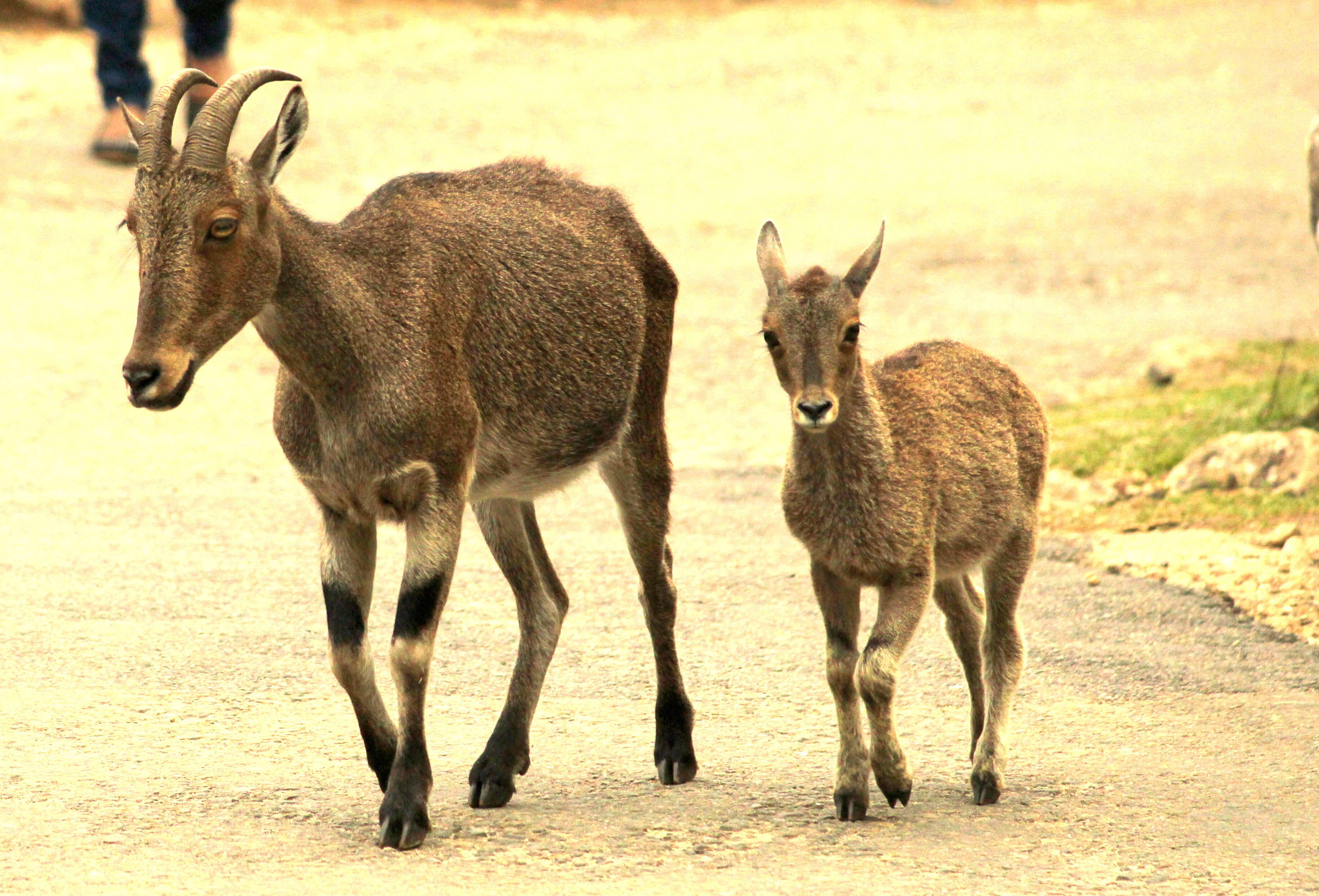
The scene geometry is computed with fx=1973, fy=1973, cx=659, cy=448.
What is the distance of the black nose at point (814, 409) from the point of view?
20.4 ft

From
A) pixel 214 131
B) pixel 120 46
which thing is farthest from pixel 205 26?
pixel 214 131

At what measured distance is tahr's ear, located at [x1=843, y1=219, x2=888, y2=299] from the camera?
21.4ft

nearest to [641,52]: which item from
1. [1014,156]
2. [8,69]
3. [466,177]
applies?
[1014,156]

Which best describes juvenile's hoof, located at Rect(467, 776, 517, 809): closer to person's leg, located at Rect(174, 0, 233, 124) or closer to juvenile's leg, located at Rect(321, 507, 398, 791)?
juvenile's leg, located at Rect(321, 507, 398, 791)

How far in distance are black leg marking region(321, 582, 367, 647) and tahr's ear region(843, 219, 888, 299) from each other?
1.95 meters

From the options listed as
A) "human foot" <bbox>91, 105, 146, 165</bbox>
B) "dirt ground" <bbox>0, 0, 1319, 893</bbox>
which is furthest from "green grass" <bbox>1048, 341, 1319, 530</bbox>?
"human foot" <bbox>91, 105, 146, 165</bbox>

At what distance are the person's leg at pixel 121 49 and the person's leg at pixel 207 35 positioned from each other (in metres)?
0.40

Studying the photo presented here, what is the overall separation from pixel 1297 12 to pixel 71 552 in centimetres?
2619

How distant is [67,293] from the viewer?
49.0 ft

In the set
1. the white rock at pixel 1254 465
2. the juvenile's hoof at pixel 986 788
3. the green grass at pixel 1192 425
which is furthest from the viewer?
the white rock at pixel 1254 465

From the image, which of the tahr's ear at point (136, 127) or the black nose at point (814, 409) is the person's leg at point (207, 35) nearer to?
the tahr's ear at point (136, 127)

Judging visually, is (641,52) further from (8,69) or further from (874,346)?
(874,346)

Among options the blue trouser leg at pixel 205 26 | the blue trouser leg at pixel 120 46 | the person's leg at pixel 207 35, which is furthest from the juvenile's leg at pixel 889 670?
the blue trouser leg at pixel 120 46

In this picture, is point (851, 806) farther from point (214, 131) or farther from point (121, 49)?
point (121, 49)
